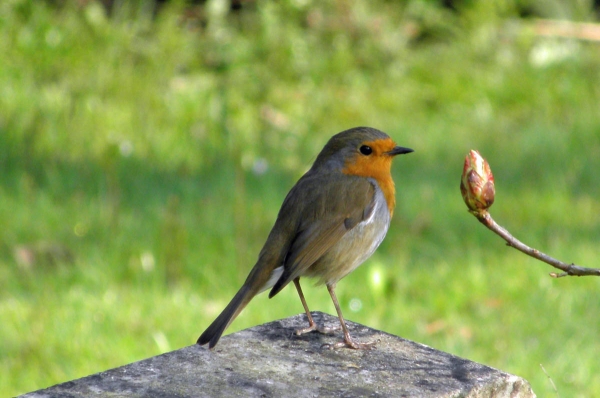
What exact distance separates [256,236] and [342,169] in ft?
7.05

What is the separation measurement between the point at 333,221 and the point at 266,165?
11.0 ft

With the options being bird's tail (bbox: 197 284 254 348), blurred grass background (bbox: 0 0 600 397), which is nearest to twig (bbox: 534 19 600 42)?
blurred grass background (bbox: 0 0 600 397)

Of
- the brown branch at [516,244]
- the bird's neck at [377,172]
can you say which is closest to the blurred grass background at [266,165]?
the bird's neck at [377,172]

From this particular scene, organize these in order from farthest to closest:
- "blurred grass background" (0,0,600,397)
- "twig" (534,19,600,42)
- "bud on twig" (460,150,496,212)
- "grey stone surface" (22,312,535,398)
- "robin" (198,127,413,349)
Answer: "twig" (534,19,600,42) < "blurred grass background" (0,0,600,397) < "robin" (198,127,413,349) < "grey stone surface" (22,312,535,398) < "bud on twig" (460,150,496,212)

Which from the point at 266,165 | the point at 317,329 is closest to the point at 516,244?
the point at 317,329

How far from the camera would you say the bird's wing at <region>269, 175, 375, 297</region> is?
3.04m

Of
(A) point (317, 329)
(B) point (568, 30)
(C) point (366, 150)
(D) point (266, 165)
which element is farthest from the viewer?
(B) point (568, 30)

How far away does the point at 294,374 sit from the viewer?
264 cm

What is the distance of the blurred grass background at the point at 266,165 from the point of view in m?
4.60

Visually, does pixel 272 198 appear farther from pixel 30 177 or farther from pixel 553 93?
pixel 553 93

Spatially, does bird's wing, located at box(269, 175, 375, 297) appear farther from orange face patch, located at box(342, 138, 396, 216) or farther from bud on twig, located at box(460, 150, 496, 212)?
bud on twig, located at box(460, 150, 496, 212)

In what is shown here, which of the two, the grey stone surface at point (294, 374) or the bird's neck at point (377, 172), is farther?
the bird's neck at point (377, 172)

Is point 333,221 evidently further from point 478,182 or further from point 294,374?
point 478,182

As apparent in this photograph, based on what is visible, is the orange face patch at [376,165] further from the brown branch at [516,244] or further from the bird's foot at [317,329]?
the brown branch at [516,244]
